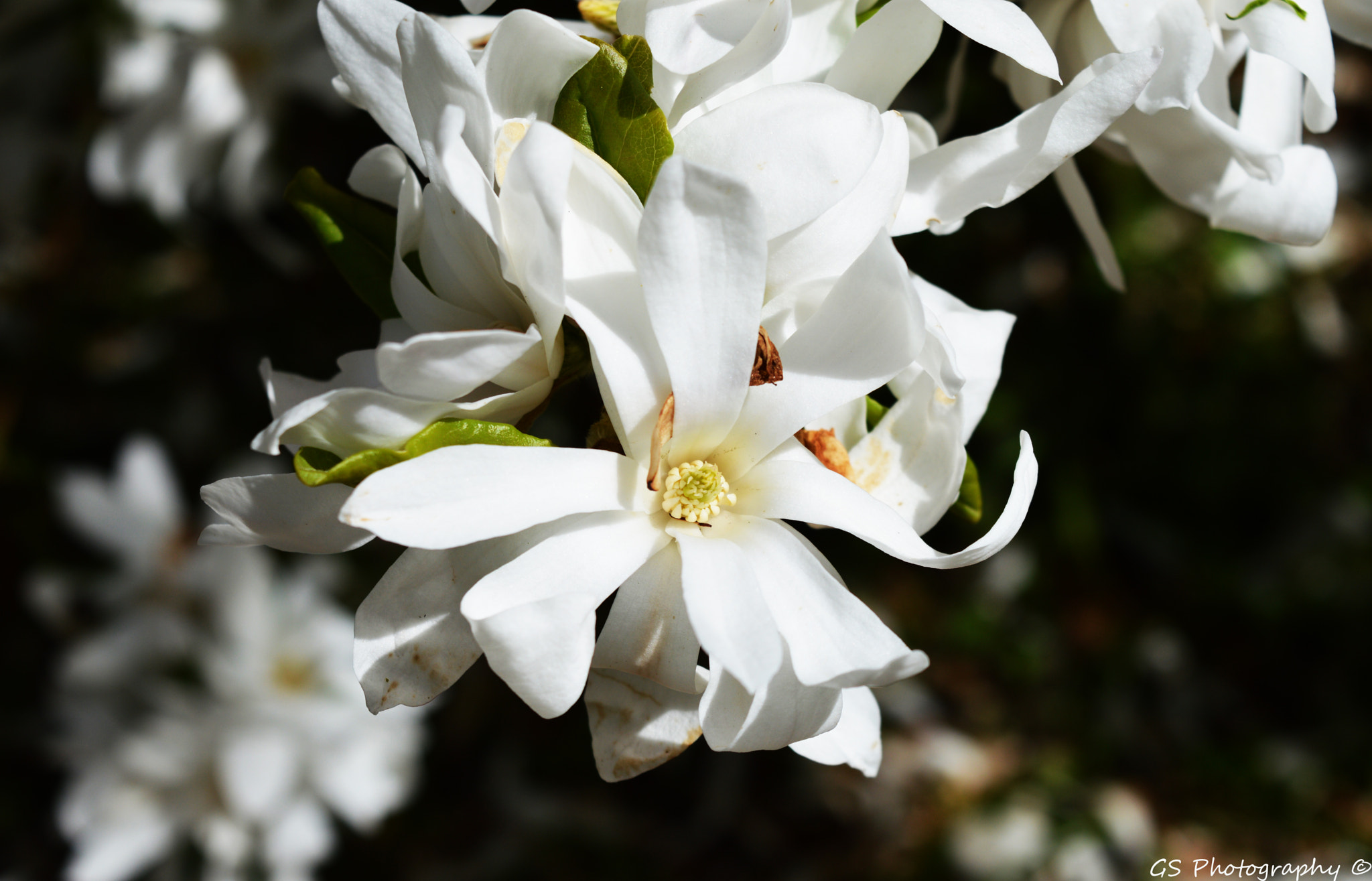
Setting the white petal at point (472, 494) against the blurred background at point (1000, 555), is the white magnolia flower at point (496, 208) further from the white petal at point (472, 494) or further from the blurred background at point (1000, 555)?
the blurred background at point (1000, 555)

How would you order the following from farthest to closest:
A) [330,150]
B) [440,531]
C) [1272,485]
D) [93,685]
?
[1272,485] → [330,150] → [93,685] → [440,531]

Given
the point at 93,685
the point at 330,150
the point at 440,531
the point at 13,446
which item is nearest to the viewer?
the point at 440,531

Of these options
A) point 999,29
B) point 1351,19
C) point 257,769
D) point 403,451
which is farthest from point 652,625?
point 257,769

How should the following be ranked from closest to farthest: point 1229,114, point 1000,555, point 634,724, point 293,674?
point 634,724
point 1229,114
point 293,674
point 1000,555

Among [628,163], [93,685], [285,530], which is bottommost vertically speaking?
[93,685]

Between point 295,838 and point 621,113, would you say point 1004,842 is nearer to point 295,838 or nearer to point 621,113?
point 295,838

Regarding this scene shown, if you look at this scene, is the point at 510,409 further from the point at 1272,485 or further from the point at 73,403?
the point at 1272,485

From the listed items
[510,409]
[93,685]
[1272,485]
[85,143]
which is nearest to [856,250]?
[510,409]
